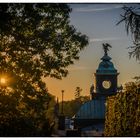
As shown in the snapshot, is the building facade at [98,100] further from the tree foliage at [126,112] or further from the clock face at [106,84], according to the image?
the tree foliage at [126,112]

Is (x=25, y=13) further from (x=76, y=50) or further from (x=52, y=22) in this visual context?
(x=76, y=50)

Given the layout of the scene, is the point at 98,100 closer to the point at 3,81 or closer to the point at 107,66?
the point at 107,66

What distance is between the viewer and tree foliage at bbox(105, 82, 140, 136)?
11884 millimetres

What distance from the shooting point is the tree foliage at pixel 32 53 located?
14055 mm

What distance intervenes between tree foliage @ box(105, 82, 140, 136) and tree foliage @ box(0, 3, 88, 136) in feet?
6.86

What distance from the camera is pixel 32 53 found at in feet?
50.0

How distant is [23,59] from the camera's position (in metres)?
15.0

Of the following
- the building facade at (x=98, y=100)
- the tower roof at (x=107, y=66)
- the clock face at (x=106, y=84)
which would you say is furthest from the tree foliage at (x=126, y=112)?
the clock face at (x=106, y=84)

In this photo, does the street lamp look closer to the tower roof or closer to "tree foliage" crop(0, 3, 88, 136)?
"tree foliage" crop(0, 3, 88, 136)

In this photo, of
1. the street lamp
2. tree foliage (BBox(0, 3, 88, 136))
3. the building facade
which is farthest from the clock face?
the street lamp

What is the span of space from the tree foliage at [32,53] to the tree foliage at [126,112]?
6.86 feet

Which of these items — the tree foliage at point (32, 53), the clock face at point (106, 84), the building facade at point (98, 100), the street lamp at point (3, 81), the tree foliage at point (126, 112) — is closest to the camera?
the tree foliage at point (126, 112)

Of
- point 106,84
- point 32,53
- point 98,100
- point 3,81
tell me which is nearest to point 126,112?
point 3,81

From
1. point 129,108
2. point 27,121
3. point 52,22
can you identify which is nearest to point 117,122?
point 129,108
